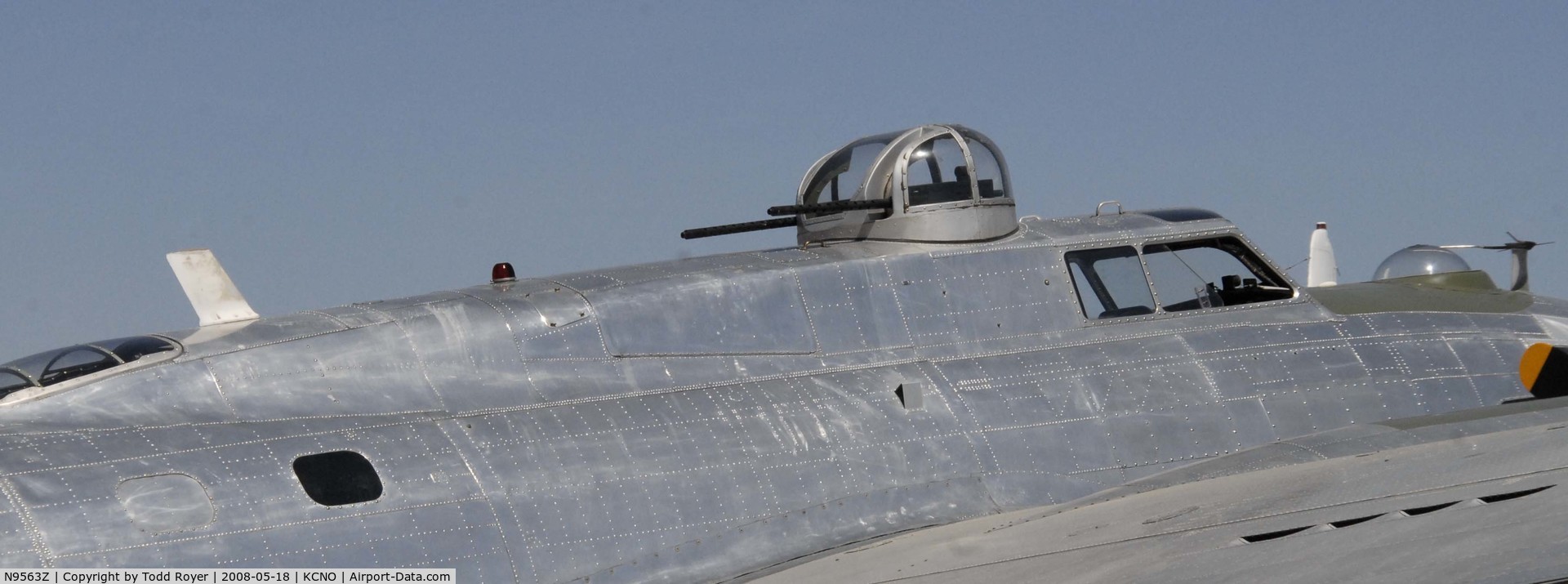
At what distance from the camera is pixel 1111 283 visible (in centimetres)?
1419

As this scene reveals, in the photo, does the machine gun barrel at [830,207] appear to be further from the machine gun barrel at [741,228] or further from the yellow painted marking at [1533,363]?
the yellow painted marking at [1533,363]

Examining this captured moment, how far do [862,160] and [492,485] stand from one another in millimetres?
5556

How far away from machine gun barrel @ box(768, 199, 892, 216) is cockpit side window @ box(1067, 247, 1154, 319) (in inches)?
72.4

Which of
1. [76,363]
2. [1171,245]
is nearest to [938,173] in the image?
[1171,245]

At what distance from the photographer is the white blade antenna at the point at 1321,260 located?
20578mm

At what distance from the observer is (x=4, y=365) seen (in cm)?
1024

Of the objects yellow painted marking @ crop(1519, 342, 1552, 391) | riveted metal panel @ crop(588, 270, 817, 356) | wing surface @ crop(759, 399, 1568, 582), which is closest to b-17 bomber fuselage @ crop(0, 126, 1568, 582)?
riveted metal panel @ crop(588, 270, 817, 356)

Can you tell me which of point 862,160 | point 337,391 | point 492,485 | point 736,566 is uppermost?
point 862,160

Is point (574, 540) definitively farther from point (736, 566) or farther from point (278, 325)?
point (278, 325)

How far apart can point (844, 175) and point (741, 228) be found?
1.15 m

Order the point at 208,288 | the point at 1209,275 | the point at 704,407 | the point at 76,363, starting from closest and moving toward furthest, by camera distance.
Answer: the point at 76,363
the point at 208,288
the point at 704,407
the point at 1209,275

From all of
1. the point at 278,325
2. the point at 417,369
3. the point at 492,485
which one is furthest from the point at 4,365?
the point at 492,485

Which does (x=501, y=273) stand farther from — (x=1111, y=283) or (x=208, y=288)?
(x=1111, y=283)

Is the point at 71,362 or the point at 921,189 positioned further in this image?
the point at 921,189
